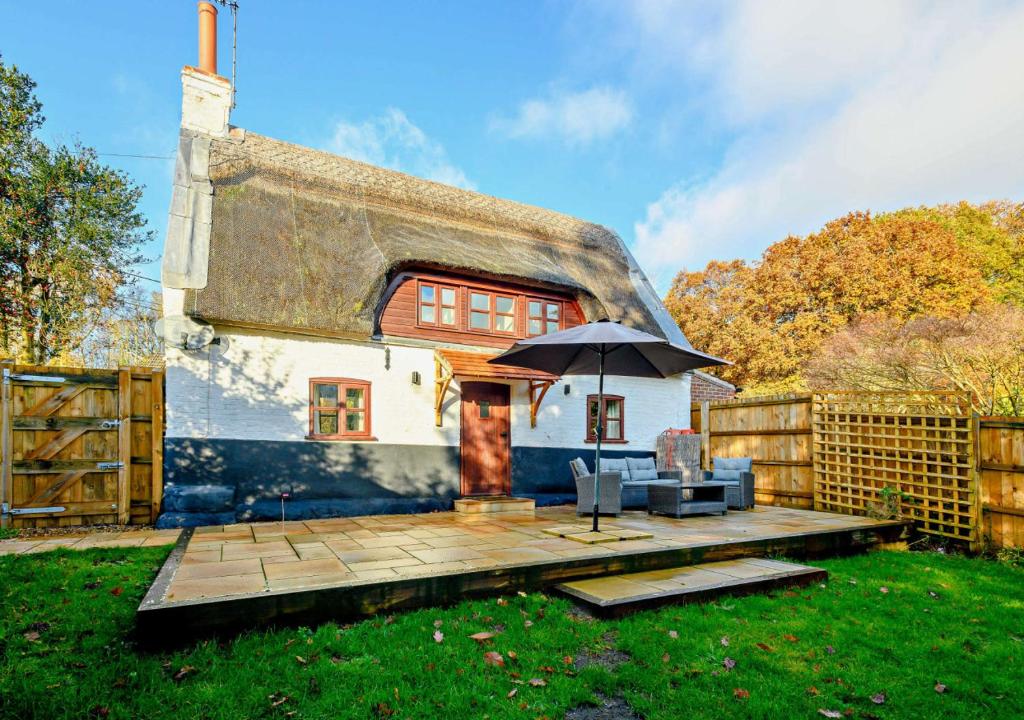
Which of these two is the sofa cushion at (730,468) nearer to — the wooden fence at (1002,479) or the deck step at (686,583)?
the wooden fence at (1002,479)

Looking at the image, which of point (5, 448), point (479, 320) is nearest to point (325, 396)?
point (479, 320)

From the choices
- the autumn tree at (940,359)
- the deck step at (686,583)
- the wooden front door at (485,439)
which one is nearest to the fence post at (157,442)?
the wooden front door at (485,439)

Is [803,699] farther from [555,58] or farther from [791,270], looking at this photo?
[791,270]

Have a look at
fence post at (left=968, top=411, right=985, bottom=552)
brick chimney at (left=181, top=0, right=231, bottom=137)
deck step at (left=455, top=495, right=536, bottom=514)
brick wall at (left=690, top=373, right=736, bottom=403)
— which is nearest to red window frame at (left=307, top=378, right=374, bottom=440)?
deck step at (left=455, top=495, right=536, bottom=514)

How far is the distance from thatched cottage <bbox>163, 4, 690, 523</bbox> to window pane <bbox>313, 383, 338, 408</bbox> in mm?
20

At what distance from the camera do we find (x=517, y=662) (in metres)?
3.28

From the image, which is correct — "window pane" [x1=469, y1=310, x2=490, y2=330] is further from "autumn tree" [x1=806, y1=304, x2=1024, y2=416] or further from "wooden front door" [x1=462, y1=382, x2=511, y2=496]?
"autumn tree" [x1=806, y1=304, x2=1024, y2=416]

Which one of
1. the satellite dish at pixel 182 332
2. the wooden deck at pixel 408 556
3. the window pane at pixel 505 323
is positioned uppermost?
the window pane at pixel 505 323

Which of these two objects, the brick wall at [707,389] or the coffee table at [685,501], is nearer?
the coffee table at [685,501]

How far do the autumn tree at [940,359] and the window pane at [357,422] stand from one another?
11432 millimetres

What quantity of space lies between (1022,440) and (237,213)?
34.4ft

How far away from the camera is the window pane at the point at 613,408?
10289mm

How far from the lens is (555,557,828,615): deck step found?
13.7 feet

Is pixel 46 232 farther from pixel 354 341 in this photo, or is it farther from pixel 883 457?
pixel 883 457
